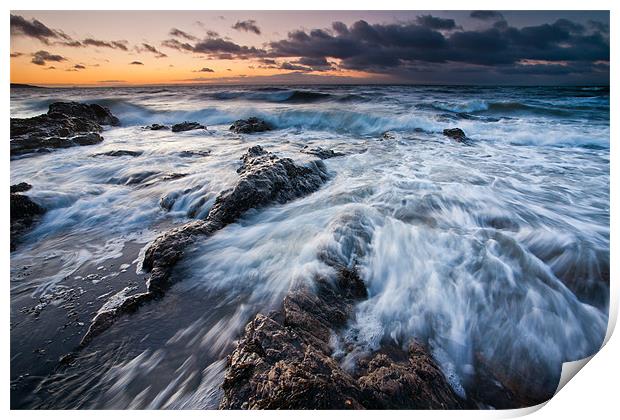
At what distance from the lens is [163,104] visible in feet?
42.0

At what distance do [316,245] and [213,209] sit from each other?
131 cm

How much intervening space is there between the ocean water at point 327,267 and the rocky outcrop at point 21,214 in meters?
Result: 0.11

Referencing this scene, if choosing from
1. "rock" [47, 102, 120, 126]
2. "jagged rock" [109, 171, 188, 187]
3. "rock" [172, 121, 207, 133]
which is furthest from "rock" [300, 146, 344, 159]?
"rock" [47, 102, 120, 126]

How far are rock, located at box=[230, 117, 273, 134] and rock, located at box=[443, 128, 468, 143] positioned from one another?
500 centimetres

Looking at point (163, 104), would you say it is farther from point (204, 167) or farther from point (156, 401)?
point (156, 401)

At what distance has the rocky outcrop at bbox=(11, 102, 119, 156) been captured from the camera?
6062 mm

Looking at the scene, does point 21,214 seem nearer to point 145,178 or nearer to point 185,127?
point 145,178

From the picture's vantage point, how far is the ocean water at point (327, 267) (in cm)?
200

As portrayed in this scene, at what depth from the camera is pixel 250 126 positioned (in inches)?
358

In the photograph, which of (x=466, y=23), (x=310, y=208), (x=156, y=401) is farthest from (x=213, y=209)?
(x=466, y=23)

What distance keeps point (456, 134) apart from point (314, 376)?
7.80 meters

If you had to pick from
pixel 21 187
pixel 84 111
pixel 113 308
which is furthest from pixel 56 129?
pixel 113 308
